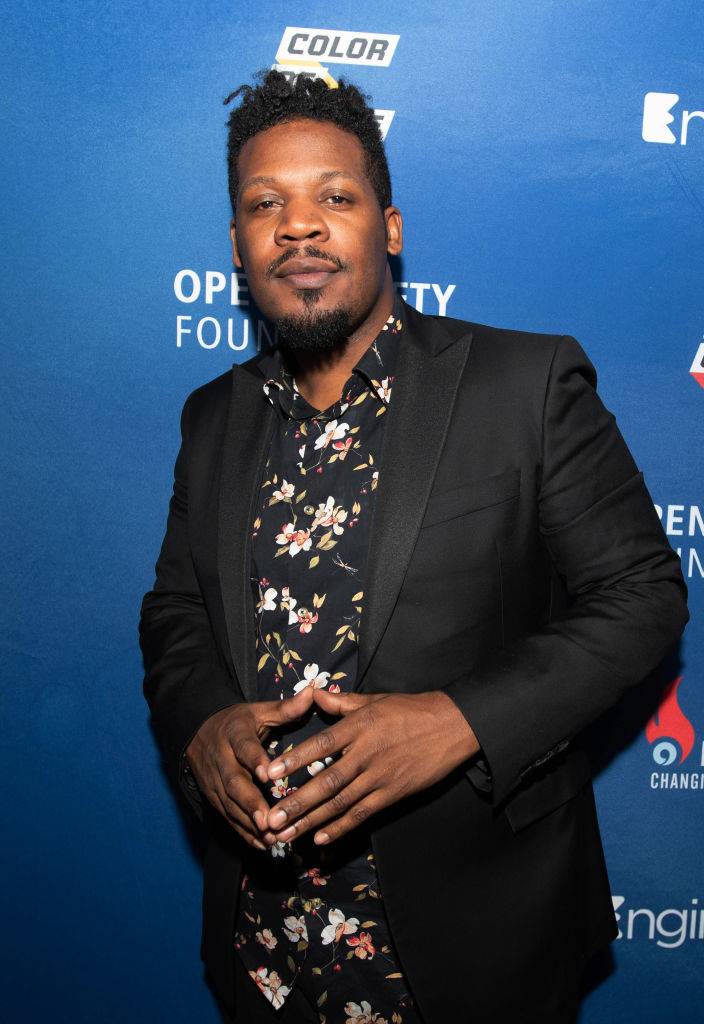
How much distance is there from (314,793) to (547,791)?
47cm

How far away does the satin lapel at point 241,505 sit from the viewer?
53.7 inches

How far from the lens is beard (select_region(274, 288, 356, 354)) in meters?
1.38

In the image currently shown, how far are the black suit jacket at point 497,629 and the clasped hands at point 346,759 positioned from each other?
6 centimetres

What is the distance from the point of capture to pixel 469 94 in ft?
5.97

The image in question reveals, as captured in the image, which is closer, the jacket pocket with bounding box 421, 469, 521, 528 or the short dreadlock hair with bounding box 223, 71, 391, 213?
the jacket pocket with bounding box 421, 469, 521, 528

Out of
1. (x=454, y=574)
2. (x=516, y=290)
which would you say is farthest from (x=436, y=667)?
(x=516, y=290)

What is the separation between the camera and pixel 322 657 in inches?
51.2

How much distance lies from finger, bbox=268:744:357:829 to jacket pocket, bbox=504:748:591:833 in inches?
13.7

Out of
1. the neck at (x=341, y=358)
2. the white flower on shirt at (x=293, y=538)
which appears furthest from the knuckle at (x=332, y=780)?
the neck at (x=341, y=358)

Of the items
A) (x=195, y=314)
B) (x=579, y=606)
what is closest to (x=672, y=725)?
(x=579, y=606)

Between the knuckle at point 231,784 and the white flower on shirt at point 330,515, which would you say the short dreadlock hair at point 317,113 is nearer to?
the white flower on shirt at point 330,515

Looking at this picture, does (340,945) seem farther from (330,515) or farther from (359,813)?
(330,515)

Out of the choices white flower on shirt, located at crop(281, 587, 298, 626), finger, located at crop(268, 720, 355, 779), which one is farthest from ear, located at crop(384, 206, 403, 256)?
finger, located at crop(268, 720, 355, 779)

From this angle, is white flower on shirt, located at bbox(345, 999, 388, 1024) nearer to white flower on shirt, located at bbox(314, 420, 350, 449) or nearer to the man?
the man
